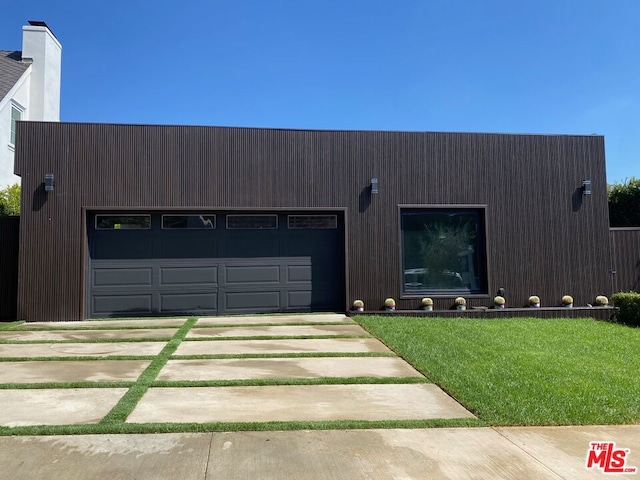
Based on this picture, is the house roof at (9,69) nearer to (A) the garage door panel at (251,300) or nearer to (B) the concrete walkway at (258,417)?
(A) the garage door panel at (251,300)

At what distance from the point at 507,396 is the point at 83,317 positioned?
9.04 meters

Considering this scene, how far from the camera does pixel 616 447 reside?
401 cm

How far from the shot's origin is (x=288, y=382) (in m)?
5.79

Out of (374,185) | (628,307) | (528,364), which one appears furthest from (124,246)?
(628,307)

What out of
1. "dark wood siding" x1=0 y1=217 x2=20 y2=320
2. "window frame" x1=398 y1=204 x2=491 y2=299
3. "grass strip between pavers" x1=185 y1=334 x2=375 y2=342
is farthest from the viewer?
"window frame" x1=398 y1=204 x2=491 y2=299

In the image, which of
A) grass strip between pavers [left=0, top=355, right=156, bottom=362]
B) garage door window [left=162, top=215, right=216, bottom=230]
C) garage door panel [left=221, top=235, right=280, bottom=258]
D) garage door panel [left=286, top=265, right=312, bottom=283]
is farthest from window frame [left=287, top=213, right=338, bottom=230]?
grass strip between pavers [left=0, top=355, right=156, bottom=362]

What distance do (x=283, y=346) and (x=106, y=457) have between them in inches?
167

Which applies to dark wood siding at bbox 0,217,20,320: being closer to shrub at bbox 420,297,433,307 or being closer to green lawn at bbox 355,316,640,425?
green lawn at bbox 355,316,640,425

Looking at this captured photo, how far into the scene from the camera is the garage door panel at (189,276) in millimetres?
11086

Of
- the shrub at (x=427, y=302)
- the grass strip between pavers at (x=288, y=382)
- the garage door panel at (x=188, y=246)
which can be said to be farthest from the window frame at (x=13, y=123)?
the shrub at (x=427, y=302)

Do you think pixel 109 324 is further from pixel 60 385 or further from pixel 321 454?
pixel 321 454

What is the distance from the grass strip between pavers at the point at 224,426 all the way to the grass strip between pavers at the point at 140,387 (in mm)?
189

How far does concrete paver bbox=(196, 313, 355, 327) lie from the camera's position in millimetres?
10102

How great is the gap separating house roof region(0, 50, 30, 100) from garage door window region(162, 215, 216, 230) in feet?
27.2
